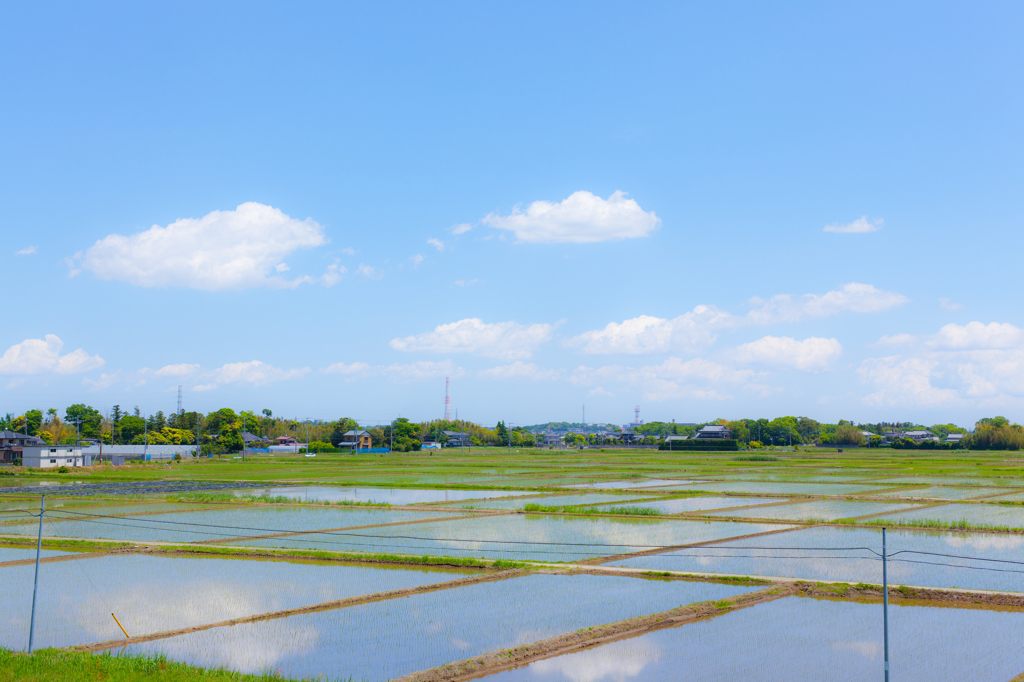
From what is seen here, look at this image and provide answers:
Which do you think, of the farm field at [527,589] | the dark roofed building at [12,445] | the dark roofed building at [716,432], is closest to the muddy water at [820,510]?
the farm field at [527,589]

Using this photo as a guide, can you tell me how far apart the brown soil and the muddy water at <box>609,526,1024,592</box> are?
9.00ft

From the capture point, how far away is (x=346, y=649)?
13.0 meters

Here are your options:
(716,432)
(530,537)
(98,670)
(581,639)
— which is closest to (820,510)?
(530,537)

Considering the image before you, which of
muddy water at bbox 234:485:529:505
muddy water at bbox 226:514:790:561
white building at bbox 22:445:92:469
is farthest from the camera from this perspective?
white building at bbox 22:445:92:469

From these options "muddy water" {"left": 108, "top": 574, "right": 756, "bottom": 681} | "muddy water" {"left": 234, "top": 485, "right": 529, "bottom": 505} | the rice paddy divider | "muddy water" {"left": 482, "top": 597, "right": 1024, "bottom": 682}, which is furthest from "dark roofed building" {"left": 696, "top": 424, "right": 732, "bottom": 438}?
"muddy water" {"left": 482, "top": 597, "right": 1024, "bottom": 682}

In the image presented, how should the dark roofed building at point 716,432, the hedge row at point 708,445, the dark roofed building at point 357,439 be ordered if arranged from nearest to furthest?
the hedge row at point 708,445 → the dark roofed building at point 357,439 → the dark roofed building at point 716,432

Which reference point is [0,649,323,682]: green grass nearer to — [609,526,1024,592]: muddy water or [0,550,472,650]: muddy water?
[0,550,472,650]: muddy water

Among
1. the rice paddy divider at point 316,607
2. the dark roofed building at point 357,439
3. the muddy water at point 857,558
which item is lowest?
the dark roofed building at point 357,439

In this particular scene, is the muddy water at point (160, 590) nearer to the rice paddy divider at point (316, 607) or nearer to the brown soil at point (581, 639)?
the rice paddy divider at point (316, 607)

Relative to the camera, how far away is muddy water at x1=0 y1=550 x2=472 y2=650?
14352 millimetres

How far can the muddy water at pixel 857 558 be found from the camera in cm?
1762

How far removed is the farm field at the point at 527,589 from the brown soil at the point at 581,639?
4 cm

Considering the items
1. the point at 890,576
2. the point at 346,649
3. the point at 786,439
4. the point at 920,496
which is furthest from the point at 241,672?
the point at 786,439

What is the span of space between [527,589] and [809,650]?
646cm
